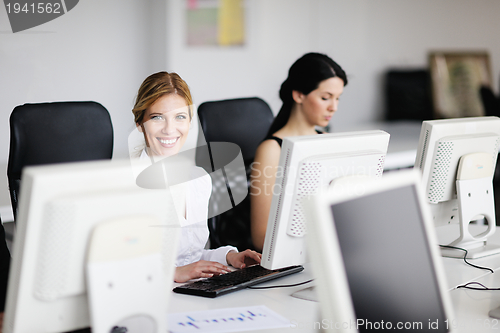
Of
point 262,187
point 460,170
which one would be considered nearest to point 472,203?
point 460,170

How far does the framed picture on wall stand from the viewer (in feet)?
17.9

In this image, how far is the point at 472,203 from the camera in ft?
6.00

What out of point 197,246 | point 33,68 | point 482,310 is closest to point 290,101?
point 197,246

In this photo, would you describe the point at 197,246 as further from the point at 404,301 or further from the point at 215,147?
the point at 404,301

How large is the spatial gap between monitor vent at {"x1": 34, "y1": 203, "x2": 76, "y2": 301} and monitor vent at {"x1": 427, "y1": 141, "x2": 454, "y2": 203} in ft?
3.96

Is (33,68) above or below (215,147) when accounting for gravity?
above

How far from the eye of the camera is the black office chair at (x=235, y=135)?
7.34 ft

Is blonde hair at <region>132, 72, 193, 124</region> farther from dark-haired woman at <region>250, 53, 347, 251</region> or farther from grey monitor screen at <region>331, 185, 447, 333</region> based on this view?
grey monitor screen at <region>331, 185, 447, 333</region>

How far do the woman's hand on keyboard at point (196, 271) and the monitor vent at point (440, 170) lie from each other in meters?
0.74

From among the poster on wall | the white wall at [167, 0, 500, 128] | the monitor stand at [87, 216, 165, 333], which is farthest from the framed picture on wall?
the monitor stand at [87, 216, 165, 333]

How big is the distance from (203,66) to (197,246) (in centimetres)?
223

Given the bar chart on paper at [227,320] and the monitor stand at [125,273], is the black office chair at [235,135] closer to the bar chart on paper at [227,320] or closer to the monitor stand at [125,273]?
the bar chart on paper at [227,320]

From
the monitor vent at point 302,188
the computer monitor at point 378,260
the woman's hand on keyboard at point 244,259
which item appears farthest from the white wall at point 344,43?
the computer monitor at point 378,260

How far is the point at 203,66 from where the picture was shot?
3.87 m
